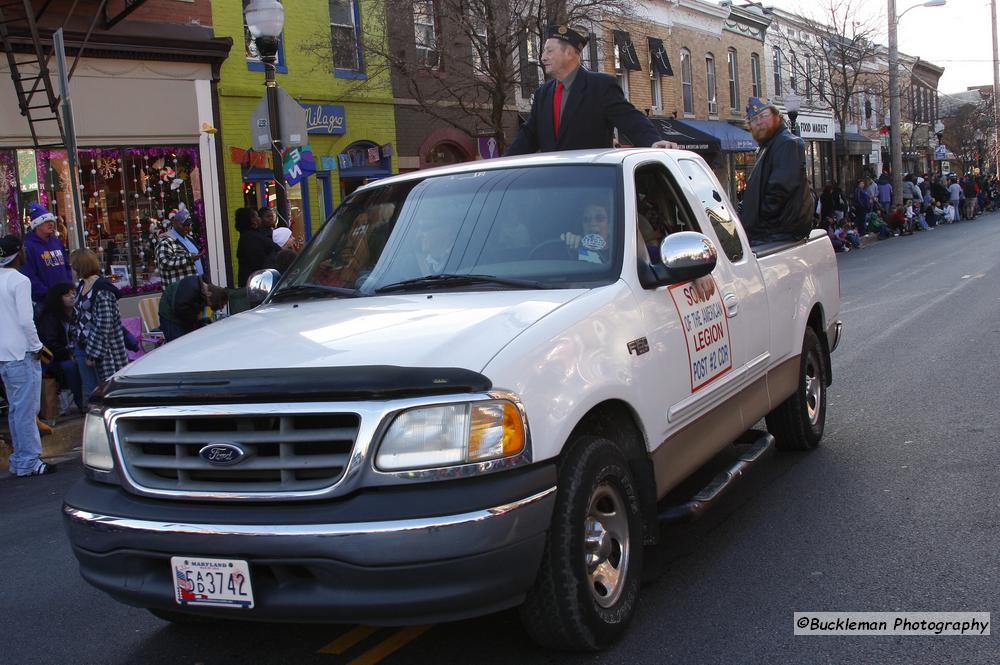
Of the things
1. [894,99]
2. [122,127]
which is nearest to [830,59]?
[894,99]

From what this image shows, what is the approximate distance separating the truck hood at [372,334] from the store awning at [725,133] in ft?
95.5

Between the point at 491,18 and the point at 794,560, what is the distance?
14203 millimetres

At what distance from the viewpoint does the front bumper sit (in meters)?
3.14

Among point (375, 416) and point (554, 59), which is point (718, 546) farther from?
point (554, 59)

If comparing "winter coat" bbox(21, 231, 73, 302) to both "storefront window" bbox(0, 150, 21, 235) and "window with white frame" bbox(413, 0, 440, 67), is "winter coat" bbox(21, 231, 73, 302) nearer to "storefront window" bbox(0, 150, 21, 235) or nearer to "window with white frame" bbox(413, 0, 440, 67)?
"storefront window" bbox(0, 150, 21, 235)

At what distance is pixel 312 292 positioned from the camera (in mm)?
4691

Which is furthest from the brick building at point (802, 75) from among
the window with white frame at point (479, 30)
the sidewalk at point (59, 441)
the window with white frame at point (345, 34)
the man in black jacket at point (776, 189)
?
the sidewalk at point (59, 441)

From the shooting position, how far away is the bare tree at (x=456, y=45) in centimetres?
1766

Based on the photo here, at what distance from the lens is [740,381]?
17.0 feet

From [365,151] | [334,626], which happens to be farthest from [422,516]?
[365,151]

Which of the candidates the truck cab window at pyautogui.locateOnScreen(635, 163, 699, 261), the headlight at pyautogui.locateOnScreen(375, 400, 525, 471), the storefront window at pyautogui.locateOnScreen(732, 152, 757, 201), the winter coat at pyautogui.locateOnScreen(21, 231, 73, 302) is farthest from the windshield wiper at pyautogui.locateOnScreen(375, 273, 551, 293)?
the storefront window at pyautogui.locateOnScreen(732, 152, 757, 201)

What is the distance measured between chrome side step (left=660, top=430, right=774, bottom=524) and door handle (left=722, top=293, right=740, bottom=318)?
75 cm

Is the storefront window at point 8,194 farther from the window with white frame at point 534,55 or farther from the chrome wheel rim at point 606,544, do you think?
the chrome wheel rim at point 606,544

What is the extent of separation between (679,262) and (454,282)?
93 cm
